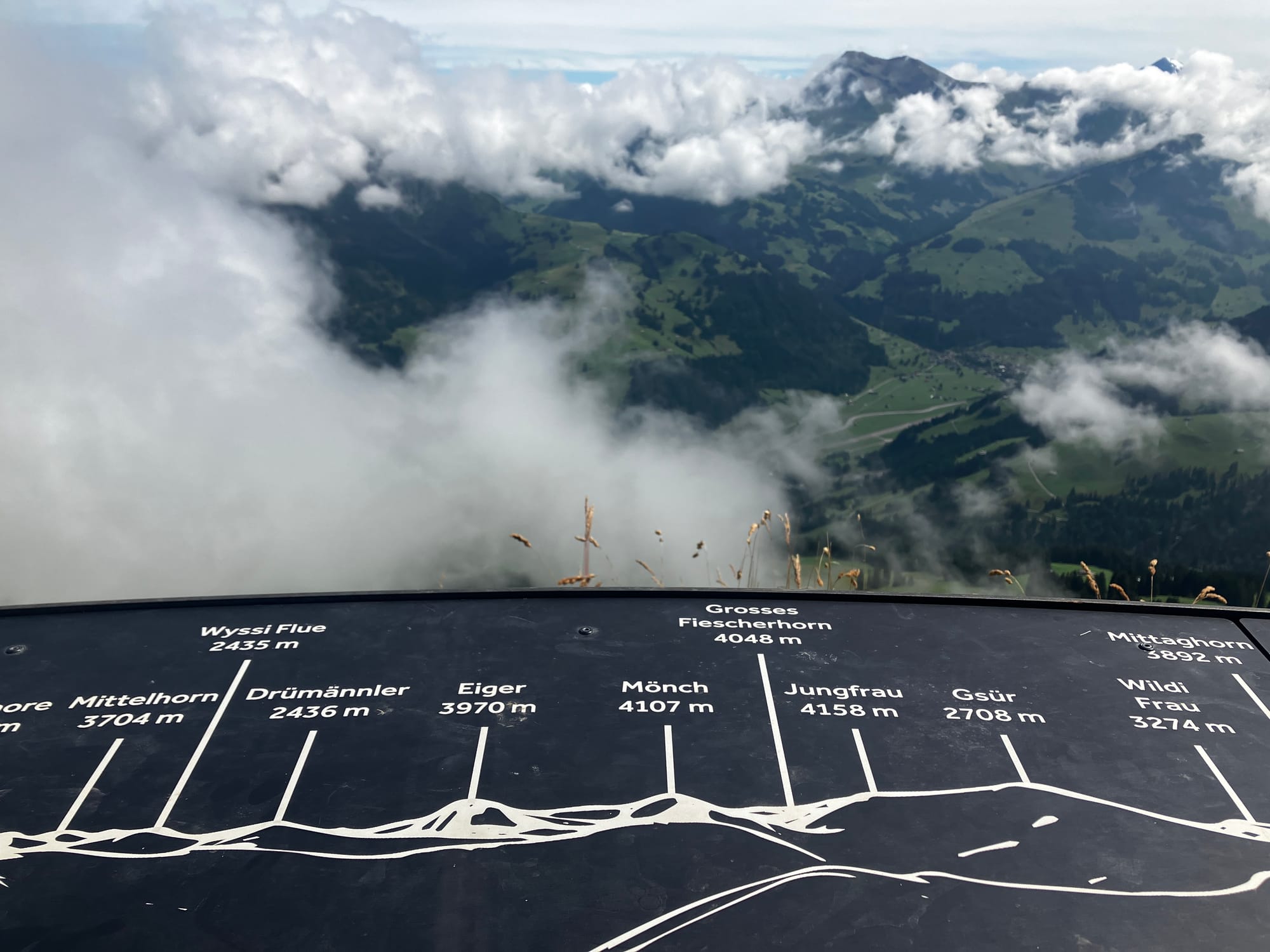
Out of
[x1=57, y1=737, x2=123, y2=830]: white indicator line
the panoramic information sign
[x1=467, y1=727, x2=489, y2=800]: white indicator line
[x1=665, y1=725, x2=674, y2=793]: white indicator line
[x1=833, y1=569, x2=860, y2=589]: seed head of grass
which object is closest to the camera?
the panoramic information sign

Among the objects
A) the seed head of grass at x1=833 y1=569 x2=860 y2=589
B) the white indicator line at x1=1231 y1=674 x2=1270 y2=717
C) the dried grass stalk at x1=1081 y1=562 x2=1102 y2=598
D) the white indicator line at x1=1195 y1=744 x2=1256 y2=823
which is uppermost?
the seed head of grass at x1=833 y1=569 x2=860 y2=589

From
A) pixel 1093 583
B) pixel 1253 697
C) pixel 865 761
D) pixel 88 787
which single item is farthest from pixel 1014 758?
pixel 88 787

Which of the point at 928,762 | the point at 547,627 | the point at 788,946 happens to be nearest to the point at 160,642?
the point at 547,627

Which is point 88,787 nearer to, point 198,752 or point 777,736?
point 198,752

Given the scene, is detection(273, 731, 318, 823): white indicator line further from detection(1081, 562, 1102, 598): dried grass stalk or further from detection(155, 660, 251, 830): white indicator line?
detection(1081, 562, 1102, 598): dried grass stalk

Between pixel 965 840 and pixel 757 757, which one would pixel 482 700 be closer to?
pixel 757 757

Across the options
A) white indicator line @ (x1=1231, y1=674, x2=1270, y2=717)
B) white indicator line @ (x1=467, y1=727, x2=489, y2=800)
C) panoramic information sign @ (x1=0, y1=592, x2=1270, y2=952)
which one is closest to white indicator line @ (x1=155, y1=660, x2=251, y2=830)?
panoramic information sign @ (x1=0, y1=592, x2=1270, y2=952)
